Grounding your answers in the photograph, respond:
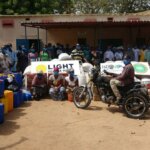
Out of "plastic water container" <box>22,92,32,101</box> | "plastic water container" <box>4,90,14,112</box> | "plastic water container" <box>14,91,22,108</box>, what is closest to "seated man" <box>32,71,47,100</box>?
"plastic water container" <box>22,92,32,101</box>

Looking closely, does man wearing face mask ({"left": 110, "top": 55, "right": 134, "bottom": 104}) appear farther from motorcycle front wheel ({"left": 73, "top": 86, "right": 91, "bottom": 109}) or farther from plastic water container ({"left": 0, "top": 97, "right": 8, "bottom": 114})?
plastic water container ({"left": 0, "top": 97, "right": 8, "bottom": 114})

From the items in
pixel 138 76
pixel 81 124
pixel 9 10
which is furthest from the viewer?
pixel 9 10

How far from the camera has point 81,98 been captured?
38.6 ft

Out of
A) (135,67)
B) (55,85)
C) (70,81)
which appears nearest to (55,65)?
(55,85)

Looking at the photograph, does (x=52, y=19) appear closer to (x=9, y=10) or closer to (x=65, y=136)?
(x=9, y=10)

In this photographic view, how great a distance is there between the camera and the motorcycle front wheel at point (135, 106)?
1037 cm

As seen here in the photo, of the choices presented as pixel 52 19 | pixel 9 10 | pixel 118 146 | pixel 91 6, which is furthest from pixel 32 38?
pixel 91 6

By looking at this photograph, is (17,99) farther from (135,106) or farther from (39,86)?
(135,106)

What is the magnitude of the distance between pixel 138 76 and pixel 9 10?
892 inches

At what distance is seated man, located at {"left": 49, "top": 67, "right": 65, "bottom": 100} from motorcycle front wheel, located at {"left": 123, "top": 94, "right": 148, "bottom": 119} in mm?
3182

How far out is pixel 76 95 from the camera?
11883 mm

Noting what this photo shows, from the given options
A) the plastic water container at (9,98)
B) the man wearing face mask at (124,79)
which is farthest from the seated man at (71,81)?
the man wearing face mask at (124,79)

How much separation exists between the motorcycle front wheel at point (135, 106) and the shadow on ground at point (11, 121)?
117 inches

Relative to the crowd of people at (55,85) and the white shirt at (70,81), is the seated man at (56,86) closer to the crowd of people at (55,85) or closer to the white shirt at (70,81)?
the crowd of people at (55,85)
